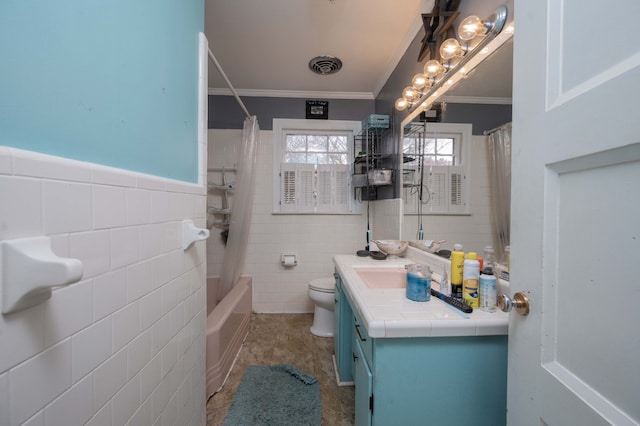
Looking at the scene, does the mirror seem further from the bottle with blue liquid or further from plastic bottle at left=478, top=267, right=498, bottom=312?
the bottle with blue liquid

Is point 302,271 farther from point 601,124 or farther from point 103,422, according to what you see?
point 601,124

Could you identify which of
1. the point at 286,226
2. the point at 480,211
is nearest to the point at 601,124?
the point at 480,211

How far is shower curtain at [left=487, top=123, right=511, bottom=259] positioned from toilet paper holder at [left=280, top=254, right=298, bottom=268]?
6.27 ft

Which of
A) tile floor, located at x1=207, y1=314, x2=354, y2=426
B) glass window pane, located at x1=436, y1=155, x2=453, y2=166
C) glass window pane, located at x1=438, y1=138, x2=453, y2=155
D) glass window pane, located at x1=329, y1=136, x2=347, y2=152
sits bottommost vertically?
tile floor, located at x1=207, y1=314, x2=354, y2=426

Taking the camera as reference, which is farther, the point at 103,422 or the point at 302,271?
the point at 302,271

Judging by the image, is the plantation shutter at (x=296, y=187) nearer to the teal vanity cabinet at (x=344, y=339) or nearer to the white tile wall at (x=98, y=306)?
the teal vanity cabinet at (x=344, y=339)

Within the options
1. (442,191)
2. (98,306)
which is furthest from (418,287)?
(98,306)

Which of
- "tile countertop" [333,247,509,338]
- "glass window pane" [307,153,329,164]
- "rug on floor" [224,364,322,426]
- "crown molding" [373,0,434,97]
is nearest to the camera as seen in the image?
"tile countertop" [333,247,509,338]

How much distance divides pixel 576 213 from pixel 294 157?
2.43 metres

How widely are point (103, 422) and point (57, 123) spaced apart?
2.28ft

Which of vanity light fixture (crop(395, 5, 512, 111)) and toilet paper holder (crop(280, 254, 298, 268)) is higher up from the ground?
vanity light fixture (crop(395, 5, 512, 111))

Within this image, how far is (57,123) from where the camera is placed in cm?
49

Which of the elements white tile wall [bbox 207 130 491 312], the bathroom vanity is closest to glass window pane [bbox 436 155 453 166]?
the bathroom vanity

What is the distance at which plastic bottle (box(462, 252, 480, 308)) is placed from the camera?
90cm
